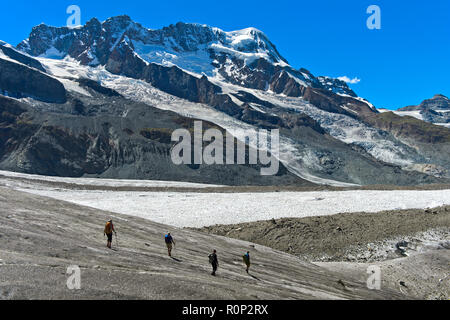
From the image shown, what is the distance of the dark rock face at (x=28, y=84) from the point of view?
181m

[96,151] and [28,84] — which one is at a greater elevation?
[28,84]

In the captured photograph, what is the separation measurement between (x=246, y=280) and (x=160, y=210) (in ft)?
109

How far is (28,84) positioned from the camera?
607 ft

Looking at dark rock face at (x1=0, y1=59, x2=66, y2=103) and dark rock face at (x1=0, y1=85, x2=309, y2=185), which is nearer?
dark rock face at (x1=0, y1=85, x2=309, y2=185)

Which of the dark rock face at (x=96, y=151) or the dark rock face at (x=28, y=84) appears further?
the dark rock face at (x=28, y=84)

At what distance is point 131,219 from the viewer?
32094 millimetres

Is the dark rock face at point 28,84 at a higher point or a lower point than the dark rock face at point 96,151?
higher

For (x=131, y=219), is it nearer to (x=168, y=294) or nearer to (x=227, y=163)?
(x=168, y=294)

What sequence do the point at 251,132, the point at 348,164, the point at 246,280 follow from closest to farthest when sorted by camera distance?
the point at 246,280, the point at 348,164, the point at 251,132

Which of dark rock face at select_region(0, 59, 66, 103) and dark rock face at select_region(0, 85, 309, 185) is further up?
dark rock face at select_region(0, 59, 66, 103)

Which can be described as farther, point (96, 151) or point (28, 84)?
point (28, 84)

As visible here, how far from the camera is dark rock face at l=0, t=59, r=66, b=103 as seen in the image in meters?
181
